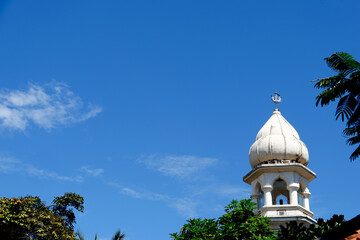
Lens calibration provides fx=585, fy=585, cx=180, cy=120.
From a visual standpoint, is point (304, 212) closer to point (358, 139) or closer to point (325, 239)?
point (358, 139)

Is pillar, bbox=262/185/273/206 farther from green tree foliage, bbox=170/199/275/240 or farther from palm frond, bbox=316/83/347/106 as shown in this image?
palm frond, bbox=316/83/347/106

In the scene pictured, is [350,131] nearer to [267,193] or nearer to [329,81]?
[329,81]

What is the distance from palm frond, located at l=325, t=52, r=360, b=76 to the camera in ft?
73.5

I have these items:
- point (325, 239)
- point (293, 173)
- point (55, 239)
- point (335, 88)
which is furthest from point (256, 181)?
point (325, 239)

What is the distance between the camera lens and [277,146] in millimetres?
37875

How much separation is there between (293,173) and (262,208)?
323 centimetres

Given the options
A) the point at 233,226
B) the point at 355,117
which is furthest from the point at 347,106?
the point at 233,226

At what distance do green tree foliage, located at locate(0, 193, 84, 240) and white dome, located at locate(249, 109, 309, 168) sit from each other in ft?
43.0

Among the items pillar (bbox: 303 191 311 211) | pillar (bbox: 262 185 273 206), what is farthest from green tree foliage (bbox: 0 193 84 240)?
pillar (bbox: 303 191 311 211)

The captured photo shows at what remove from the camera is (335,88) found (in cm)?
2270

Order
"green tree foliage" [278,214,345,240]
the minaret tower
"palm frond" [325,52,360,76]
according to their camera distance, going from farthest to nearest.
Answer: the minaret tower
"palm frond" [325,52,360,76]
"green tree foliage" [278,214,345,240]

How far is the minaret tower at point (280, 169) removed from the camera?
120ft

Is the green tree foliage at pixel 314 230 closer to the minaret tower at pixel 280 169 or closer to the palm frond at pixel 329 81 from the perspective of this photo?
the palm frond at pixel 329 81

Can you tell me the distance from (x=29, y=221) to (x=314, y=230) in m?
16.7
